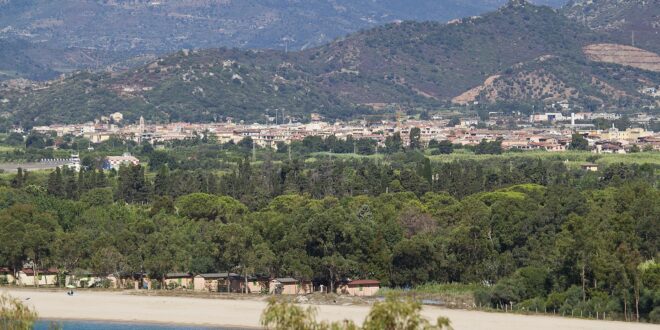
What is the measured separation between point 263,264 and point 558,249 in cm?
1174

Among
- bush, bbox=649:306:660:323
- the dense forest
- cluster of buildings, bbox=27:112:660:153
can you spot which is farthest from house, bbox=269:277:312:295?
cluster of buildings, bbox=27:112:660:153

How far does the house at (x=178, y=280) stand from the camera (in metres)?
66.0

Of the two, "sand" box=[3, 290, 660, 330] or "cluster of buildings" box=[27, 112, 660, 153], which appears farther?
"cluster of buildings" box=[27, 112, 660, 153]

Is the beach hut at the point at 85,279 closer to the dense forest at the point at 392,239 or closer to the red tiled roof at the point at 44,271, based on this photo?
the dense forest at the point at 392,239

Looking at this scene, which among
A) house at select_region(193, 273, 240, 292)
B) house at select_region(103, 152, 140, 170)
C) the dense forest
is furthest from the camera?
house at select_region(103, 152, 140, 170)

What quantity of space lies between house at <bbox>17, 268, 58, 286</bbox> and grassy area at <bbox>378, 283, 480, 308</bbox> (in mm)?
13778

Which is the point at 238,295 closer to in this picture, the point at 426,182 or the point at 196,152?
the point at 426,182

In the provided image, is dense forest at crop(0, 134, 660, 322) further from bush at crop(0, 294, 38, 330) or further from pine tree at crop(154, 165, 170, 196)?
bush at crop(0, 294, 38, 330)

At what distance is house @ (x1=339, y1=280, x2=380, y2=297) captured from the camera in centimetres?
6378

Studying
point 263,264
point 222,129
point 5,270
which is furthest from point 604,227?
point 222,129

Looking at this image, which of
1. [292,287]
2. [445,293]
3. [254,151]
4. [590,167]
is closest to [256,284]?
[292,287]

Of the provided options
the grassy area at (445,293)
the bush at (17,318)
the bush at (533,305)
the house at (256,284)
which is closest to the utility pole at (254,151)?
the house at (256,284)

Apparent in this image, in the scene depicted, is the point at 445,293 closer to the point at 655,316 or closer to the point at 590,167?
the point at 655,316

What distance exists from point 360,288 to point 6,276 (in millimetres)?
15127
